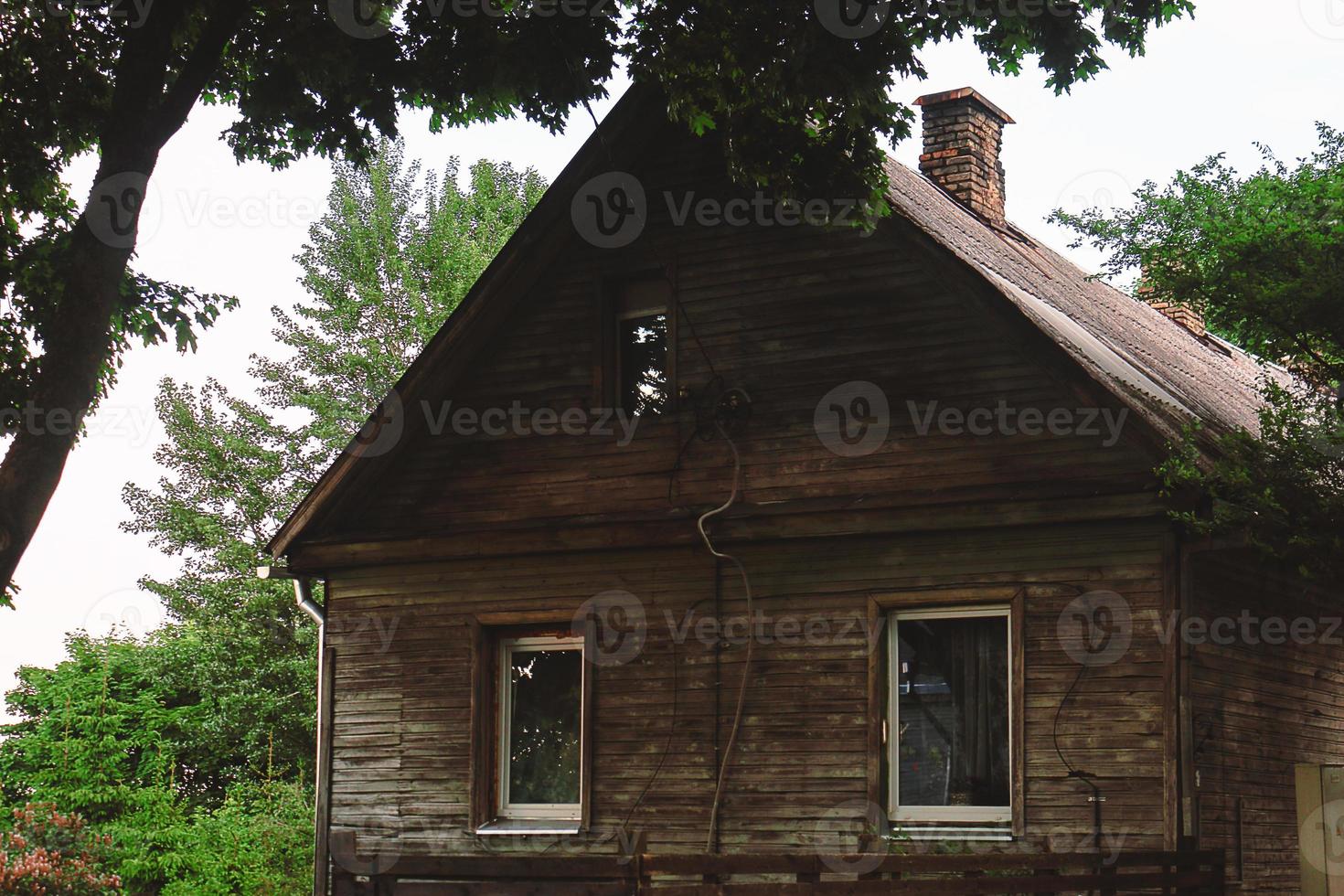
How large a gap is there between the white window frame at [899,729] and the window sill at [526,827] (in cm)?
296

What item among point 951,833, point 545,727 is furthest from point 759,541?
point 951,833

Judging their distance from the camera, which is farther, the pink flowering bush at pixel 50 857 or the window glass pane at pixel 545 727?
the pink flowering bush at pixel 50 857

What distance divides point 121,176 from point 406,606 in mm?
5159

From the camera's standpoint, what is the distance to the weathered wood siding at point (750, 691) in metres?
12.0

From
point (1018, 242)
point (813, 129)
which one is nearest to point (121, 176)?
point (813, 129)

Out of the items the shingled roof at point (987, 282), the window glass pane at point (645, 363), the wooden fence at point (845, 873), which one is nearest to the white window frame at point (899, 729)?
the wooden fence at point (845, 873)

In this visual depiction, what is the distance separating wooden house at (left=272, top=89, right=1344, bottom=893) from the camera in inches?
478

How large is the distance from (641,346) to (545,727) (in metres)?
3.63

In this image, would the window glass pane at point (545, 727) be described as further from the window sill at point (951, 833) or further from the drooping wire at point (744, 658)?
the window sill at point (951, 833)

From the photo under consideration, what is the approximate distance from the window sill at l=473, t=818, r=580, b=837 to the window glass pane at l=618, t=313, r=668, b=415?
12.3ft

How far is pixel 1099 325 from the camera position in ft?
53.6

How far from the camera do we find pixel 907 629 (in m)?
13.2

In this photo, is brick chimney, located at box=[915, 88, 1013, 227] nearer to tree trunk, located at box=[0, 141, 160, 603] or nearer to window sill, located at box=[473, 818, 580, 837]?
window sill, located at box=[473, 818, 580, 837]

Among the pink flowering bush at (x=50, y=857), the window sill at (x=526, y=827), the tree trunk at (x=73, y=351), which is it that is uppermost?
the tree trunk at (x=73, y=351)
